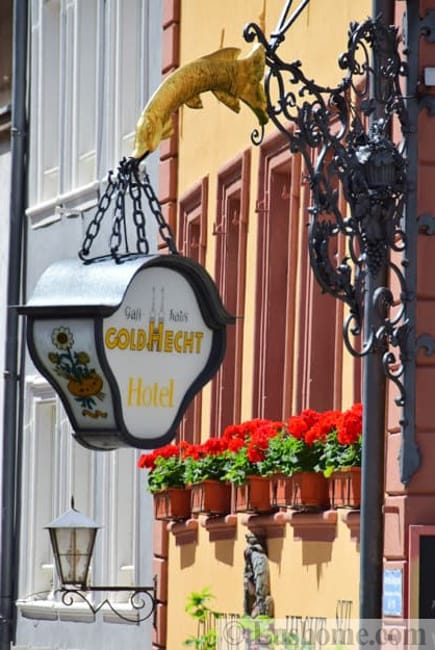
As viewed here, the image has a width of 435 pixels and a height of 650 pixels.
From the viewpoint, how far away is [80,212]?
68.2 ft

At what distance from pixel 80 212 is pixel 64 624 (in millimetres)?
3181

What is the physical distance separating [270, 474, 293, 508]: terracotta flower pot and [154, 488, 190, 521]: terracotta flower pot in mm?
2719

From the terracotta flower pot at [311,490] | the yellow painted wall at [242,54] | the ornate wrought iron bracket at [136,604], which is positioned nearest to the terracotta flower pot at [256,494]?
the terracotta flower pot at [311,490]

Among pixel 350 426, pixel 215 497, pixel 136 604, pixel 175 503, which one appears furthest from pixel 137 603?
pixel 350 426

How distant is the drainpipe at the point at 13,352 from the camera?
2200 centimetres

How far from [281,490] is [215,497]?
6.17 ft

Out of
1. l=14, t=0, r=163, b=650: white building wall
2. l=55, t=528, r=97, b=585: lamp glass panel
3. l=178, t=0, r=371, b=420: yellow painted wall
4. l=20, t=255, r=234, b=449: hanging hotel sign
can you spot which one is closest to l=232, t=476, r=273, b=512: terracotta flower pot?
l=178, t=0, r=371, b=420: yellow painted wall

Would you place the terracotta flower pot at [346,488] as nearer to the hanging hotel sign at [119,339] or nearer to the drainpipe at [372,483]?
the drainpipe at [372,483]

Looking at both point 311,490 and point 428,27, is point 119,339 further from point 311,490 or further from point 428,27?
point 311,490

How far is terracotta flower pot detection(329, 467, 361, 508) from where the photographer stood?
1248 centimetres

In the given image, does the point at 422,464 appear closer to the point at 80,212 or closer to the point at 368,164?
the point at 368,164

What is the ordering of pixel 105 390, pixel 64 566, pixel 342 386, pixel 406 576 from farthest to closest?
1. pixel 64 566
2. pixel 342 386
3. pixel 406 576
4. pixel 105 390

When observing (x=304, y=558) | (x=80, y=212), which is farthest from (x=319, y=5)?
(x=80, y=212)

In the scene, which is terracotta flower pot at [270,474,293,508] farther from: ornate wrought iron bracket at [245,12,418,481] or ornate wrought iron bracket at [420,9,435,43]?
ornate wrought iron bracket at [420,9,435,43]
